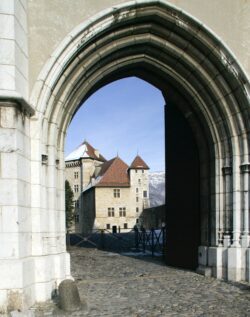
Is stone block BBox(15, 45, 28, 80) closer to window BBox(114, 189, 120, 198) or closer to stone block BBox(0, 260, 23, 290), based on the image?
stone block BBox(0, 260, 23, 290)

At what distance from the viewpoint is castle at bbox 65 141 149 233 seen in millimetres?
55156

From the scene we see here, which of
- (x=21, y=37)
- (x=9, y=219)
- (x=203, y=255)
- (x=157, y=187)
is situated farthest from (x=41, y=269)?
(x=157, y=187)

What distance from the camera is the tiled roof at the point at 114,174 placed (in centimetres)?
5578

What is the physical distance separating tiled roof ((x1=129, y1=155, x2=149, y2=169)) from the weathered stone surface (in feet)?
177

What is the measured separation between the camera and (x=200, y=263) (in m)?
8.82

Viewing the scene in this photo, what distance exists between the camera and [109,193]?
55656 millimetres

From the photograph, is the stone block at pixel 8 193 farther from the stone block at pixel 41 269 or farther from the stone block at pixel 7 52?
the stone block at pixel 7 52

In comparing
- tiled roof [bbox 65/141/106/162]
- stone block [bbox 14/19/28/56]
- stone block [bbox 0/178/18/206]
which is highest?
tiled roof [bbox 65/141/106/162]

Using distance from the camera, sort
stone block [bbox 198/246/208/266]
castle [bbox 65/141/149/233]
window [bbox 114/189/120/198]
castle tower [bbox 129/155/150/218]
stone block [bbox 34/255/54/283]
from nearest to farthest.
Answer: stone block [bbox 34/255/54/283] → stone block [bbox 198/246/208/266] → castle [bbox 65/141/149/233] → window [bbox 114/189/120/198] → castle tower [bbox 129/155/150/218]

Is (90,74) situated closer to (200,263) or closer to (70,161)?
(200,263)

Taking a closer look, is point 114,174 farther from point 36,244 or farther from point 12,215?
point 12,215

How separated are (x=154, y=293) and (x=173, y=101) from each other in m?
4.32

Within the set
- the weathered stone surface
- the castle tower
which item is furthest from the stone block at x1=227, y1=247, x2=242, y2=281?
the castle tower

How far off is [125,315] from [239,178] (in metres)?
3.66
